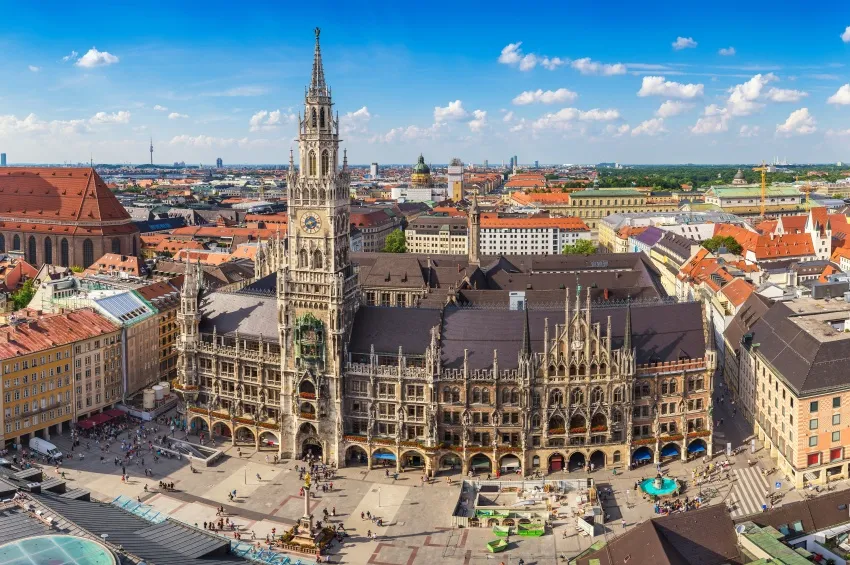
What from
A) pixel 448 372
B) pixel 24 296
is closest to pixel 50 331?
pixel 448 372

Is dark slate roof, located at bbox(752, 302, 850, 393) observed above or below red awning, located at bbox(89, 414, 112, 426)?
above

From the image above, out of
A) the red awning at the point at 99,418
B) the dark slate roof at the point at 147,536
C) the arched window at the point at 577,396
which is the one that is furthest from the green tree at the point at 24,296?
the dark slate roof at the point at 147,536

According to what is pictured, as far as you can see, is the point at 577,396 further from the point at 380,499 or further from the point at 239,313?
the point at 239,313

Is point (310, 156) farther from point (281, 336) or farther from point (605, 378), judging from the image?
point (605, 378)

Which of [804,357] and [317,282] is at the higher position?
[317,282]

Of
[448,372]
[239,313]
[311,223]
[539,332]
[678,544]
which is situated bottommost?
[678,544]

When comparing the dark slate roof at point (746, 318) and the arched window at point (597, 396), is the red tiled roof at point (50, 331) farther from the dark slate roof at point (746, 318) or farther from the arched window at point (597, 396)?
the dark slate roof at point (746, 318)

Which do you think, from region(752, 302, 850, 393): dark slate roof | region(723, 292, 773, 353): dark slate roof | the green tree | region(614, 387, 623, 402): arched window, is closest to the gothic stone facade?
region(614, 387, 623, 402): arched window

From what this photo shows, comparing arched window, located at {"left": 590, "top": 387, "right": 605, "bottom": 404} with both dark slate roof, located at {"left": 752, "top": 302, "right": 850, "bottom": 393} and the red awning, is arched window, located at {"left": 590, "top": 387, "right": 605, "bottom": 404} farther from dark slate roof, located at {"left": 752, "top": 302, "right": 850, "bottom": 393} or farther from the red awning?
the red awning
